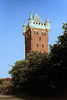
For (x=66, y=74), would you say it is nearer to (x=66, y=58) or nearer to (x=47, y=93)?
(x=66, y=58)

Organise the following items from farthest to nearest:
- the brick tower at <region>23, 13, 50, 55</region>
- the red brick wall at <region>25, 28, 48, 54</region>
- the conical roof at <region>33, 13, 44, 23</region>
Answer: the conical roof at <region>33, 13, 44, 23</region>
the brick tower at <region>23, 13, 50, 55</region>
the red brick wall at <region>25, 28, 48, 54</region>

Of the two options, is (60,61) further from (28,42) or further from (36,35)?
(28,42)

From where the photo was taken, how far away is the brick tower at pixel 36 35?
62.7 meters

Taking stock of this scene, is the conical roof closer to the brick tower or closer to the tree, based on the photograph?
the brick tower

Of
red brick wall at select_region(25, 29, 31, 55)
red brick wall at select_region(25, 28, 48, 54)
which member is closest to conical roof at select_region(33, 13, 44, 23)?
red brick wall at select_region(25, 28, 48, 54)

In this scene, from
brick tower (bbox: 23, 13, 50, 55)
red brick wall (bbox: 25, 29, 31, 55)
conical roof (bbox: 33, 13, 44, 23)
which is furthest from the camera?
conical roof (bbox: 33, 13, 44, 23)

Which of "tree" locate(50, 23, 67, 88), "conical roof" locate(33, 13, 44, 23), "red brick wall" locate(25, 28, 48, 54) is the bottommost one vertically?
"tree" locate(50, 23, 67, 88)

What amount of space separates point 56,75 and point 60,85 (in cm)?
168

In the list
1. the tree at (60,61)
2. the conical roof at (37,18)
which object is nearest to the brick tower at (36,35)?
the conical roof at (37,18)

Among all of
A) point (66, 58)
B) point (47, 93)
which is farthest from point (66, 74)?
point (47, 93)

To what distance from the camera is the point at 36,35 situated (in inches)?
2527

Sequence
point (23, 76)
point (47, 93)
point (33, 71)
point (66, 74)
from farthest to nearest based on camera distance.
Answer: point (23, 76), point (33, 71), point (47, 93), point (66, 74)

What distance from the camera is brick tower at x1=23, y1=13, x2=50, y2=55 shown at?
62.7m

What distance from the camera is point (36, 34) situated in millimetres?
64312
